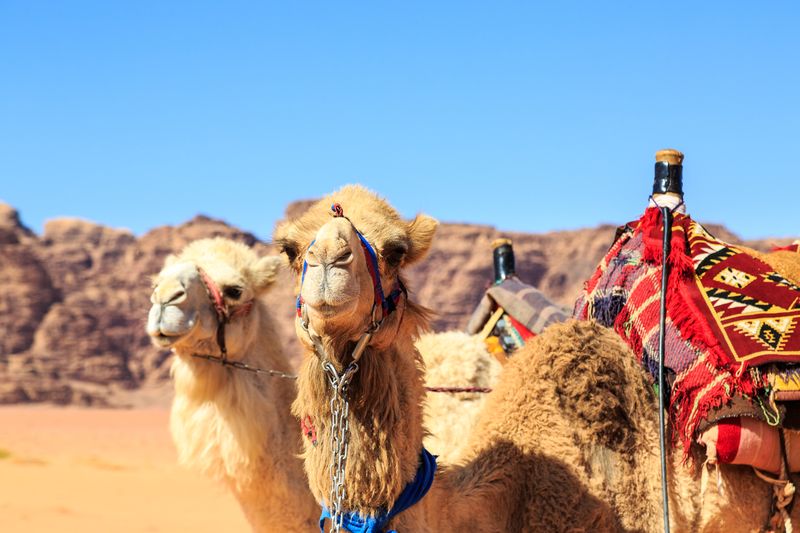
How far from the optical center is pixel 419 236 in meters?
2.92

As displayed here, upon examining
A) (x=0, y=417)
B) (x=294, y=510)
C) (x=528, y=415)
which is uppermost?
(x=528, y=415)

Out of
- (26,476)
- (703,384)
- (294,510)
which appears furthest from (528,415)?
(26,476)

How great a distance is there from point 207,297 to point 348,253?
9.32 feet

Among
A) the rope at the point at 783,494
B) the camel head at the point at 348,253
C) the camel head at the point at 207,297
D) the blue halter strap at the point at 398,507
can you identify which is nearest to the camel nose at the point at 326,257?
the camel head at the point at 348,253

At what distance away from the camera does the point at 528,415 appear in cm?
341

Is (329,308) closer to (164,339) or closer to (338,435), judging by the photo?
(338,435)

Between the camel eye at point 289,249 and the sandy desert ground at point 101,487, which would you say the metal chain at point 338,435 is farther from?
the sandy desert ground at point 101,487

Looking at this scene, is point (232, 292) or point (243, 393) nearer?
point (243, 393)

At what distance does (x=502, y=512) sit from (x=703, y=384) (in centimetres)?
81

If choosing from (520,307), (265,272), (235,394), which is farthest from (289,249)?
(520,307)

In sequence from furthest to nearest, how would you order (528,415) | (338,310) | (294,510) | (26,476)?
(26,476) < (294,510) < (528,415) < (338,310)

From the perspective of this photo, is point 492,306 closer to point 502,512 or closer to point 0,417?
point 502,512

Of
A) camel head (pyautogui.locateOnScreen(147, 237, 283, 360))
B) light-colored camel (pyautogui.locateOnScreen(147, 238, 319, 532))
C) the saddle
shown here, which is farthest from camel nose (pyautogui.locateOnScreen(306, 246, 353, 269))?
the saddle

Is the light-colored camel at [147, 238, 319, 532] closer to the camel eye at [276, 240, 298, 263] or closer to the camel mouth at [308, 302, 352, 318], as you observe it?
the camel eye at [276, 240, 298, 263]
